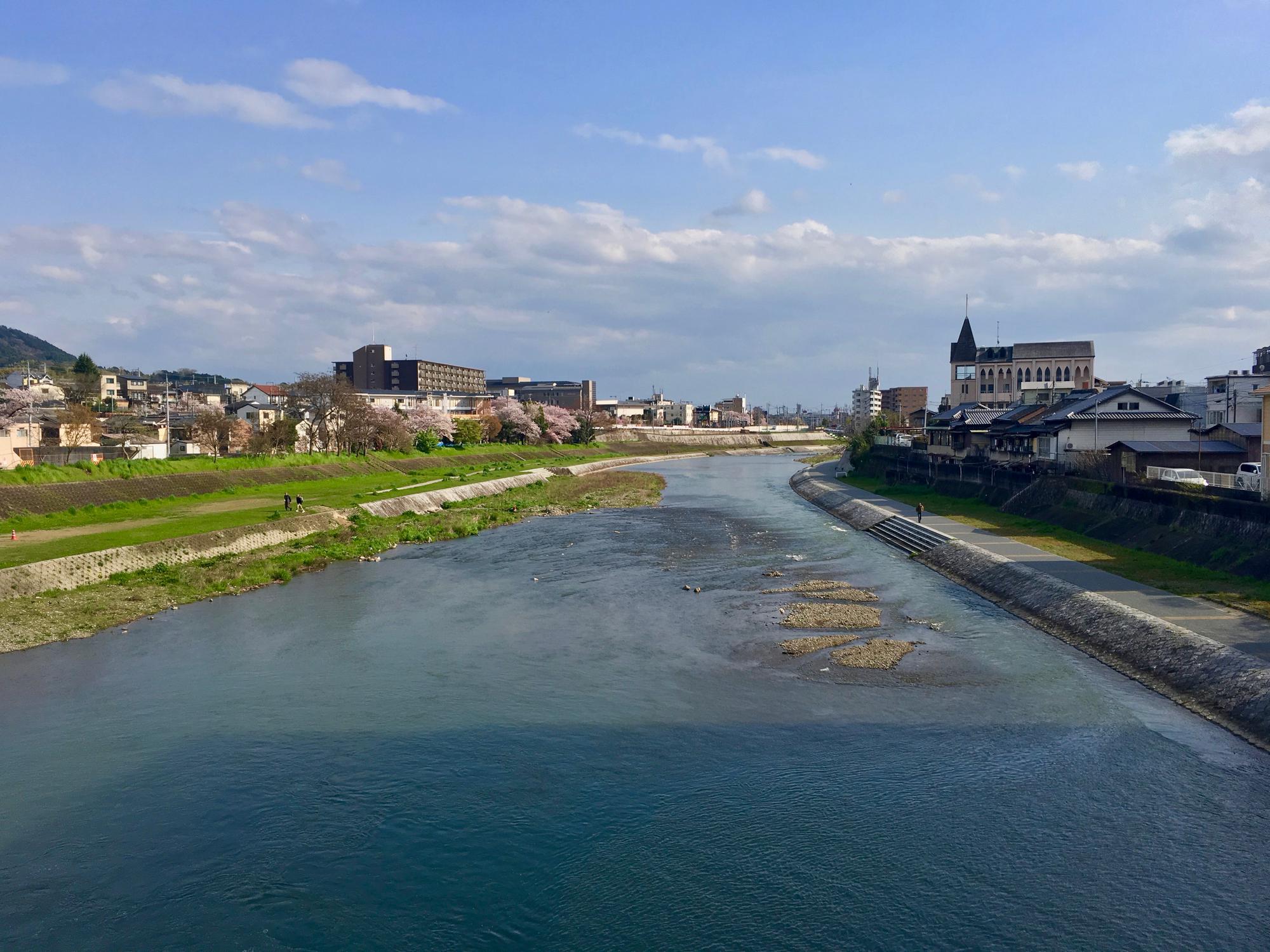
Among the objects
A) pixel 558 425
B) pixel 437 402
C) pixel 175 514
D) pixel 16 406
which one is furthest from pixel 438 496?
pixel 437 402

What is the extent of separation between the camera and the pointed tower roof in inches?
3846

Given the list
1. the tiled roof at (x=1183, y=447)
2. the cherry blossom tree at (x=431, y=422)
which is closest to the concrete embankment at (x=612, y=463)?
the cherry blossom tree at (x=431, y=422)

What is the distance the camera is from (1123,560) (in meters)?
28.0

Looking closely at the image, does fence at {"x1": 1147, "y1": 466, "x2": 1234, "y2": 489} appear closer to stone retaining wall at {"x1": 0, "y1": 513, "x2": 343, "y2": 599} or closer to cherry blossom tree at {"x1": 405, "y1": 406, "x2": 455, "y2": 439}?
stone retaining wall at {"x1": 0, "y1": 513, "x2": 343, "y2": 599}

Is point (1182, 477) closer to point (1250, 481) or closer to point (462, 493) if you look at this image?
point (1250, 481)

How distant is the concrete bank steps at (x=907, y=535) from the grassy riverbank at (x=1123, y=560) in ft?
8.71

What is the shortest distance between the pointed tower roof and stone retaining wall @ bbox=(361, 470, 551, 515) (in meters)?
55.3

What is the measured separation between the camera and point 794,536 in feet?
140

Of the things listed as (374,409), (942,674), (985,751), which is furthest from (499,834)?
(374,409)

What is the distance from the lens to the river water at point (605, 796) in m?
10.2

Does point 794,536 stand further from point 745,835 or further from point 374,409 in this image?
point 374,409

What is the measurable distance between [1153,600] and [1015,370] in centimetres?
7780

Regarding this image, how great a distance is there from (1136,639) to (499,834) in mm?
15625

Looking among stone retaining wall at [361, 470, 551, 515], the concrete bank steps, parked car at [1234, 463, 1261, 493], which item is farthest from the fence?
stone retaining wall at [361, 470, 551, 515]
